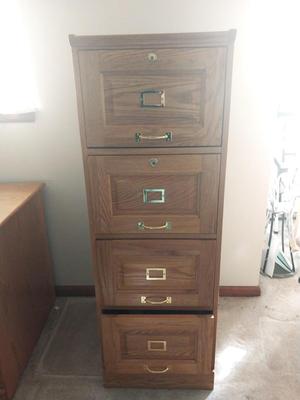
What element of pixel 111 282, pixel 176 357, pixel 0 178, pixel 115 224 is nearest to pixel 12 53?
pixel 0 178

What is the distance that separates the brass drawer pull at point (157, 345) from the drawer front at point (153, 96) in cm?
82

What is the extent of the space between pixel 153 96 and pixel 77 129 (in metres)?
0.78

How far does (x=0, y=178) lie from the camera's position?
180cm

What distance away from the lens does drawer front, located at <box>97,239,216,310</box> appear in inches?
46.9

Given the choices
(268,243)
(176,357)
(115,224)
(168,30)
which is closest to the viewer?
(115,224)

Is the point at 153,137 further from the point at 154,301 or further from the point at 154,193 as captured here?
the point at 154,301

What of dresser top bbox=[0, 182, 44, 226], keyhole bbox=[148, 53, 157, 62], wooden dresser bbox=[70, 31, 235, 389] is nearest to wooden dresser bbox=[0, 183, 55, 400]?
dresser top bbox=[0, 182, 44, 226]

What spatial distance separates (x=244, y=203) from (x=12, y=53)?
143 cm

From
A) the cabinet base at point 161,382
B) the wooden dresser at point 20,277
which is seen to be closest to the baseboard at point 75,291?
the wooden dresser at point 20,277

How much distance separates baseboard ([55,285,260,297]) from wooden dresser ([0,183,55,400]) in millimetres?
168

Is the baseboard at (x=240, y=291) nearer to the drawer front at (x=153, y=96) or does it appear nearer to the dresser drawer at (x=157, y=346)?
the dresser drawer at (x=157, y=346)

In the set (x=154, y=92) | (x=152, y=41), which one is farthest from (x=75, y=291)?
(x=152, y=41)

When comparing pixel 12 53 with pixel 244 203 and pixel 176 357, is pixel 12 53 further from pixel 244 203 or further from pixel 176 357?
pixel 176 357

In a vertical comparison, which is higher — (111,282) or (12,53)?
(12,53)
